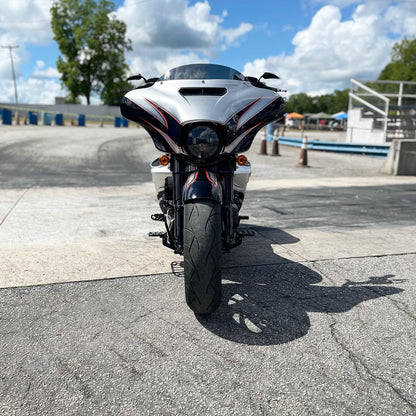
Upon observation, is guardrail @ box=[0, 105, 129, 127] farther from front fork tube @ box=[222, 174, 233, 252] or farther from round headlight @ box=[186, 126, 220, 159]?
round headlight @ box=[186, 126, 220, 159]

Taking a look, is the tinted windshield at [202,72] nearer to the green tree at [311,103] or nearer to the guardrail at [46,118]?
the guardrail at [46,118]

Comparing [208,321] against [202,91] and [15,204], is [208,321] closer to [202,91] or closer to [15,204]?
[202,91]

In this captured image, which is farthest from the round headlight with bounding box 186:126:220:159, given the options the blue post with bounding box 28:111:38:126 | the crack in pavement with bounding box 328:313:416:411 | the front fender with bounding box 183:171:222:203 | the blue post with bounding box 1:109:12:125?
the blue post with bounding box 28:111:38:126

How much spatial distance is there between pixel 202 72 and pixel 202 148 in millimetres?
1063

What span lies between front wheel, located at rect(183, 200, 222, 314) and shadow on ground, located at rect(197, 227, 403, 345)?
0.22 m

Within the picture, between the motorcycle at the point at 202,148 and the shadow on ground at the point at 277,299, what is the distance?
0.27 m

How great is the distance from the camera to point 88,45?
58.6 m

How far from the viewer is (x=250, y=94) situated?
141 inches

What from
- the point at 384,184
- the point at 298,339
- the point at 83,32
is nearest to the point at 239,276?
the point at 298,339

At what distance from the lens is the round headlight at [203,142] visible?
3201 mm

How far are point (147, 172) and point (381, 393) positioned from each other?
400 inches

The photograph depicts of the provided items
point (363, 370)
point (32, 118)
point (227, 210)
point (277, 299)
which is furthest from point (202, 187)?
point (32, 118)

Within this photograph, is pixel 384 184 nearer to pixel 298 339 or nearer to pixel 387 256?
pixel 387 256

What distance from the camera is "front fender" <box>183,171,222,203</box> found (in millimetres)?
3078
